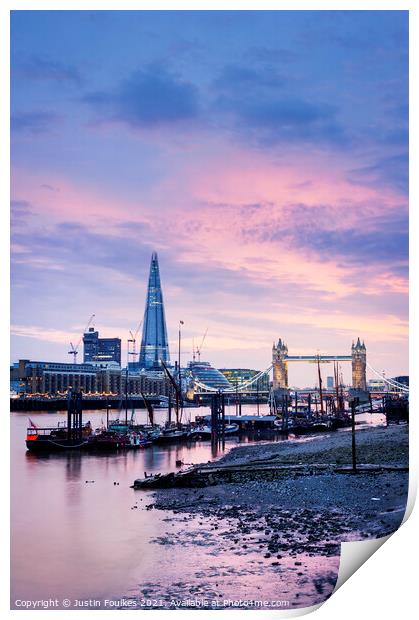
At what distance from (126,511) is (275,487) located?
2452 mm

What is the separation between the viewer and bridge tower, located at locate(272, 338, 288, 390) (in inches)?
2525

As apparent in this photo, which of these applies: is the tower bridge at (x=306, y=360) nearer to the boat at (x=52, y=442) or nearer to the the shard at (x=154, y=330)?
the boat at (x=52, y=442)

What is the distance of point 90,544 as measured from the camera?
940 centimetres

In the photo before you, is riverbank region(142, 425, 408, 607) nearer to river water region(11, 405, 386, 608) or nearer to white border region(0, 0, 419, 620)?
river water region(11, 405, 386, 608)

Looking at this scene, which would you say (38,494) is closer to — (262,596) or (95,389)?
(262,596)

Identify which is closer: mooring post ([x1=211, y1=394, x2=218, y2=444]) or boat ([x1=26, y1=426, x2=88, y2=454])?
boat ([x1=26, y1=426, x2=88, y2=454])

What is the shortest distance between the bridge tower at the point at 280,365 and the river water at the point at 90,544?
47.4 metres

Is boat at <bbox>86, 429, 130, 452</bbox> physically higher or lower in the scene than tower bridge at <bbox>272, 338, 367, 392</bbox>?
lower

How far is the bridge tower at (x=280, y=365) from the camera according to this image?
64.1 metres

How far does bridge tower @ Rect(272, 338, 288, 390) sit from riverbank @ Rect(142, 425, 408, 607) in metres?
49.2

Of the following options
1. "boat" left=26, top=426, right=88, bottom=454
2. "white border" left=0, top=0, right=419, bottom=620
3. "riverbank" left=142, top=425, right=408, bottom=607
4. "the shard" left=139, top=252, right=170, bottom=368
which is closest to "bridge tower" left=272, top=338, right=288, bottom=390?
"the shard" left=139, top=252, right=170, bottom=368
